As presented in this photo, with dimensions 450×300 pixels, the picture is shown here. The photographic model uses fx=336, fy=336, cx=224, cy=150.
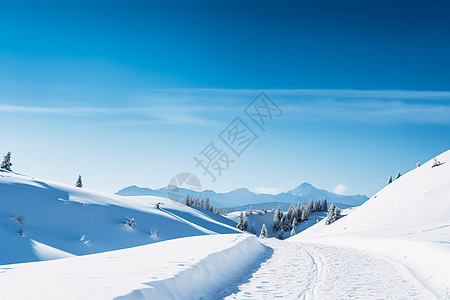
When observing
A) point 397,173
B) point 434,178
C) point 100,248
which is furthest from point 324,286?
point 397,173

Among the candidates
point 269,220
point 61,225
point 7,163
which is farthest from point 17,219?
point 269,220

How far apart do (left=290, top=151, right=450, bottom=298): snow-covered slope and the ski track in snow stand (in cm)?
63

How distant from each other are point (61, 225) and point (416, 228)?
24875 millimetres

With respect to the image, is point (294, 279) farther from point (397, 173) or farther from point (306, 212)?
point (306, 212)

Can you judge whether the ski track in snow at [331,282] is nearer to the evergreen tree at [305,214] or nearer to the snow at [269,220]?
the snow at [269,220]

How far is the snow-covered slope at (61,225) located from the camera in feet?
53.4

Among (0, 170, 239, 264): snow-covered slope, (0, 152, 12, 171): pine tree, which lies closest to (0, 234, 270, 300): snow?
(0, 170, 239, 264): snow-covered slope

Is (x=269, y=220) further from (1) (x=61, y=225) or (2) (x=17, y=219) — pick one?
(2) (x=17, y=219)

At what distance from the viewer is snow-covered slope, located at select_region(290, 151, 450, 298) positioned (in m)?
10.7

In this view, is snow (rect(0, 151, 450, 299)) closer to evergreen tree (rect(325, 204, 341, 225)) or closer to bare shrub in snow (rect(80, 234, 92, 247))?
bare shrub in snow (rect(80, 234, 92, 247))

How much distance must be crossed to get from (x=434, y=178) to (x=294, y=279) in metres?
41.0

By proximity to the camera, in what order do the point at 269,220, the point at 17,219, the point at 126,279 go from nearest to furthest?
1. the point at 126,279
2. the point at 17,219
3. the point at 269,220

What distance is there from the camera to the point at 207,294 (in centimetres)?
748

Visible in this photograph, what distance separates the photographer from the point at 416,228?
81.5 feet
